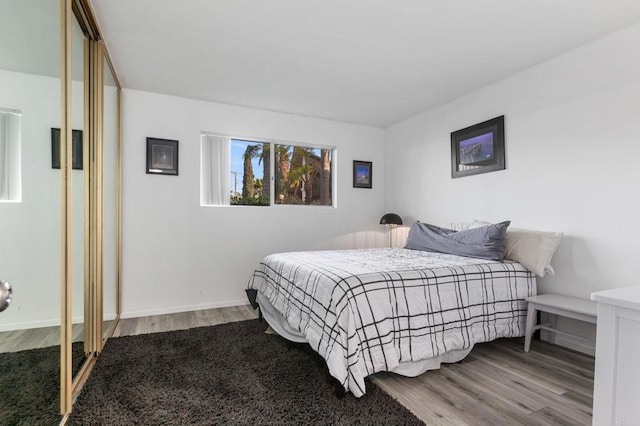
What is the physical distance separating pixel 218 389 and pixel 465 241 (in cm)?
231

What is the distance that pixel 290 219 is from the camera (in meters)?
4.31

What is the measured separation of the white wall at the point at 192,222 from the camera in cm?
351

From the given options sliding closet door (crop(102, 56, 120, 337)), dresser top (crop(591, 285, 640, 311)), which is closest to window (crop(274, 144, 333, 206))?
sliding closet door (crop(102, 56, 120, 337))

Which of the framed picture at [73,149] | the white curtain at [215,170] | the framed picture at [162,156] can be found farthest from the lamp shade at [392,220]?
the framed picture at [73,149]

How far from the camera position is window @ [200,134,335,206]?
3.96 m

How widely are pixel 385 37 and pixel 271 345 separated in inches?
101

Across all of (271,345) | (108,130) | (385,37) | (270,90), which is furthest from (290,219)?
(385,37)

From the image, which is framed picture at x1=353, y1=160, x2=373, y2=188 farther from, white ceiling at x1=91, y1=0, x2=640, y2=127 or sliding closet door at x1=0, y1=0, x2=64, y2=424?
sliding closet door at x1=0, y1=0, x2=64, y2=424

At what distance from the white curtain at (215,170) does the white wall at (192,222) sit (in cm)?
11

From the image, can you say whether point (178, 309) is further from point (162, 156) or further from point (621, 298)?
point (621, 298)

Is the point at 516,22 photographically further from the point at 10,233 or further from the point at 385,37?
the point at 10,233

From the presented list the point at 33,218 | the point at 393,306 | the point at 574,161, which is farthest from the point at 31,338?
the point at 574,161

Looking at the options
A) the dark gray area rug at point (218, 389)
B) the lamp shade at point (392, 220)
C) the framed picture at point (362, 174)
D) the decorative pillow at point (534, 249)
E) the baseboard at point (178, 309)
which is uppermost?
the framed picture at point (362, 174)

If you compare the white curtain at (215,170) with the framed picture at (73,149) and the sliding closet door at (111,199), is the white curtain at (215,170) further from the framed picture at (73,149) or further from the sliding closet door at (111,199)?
the framed picture at (73,149)
